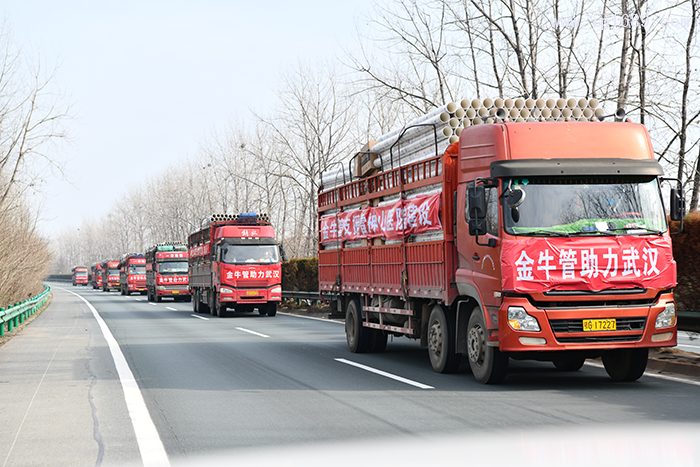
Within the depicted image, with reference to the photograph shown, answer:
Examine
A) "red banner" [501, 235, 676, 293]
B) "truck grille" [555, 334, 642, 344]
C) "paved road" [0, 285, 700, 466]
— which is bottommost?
"paved road" [0, 285, 700, 466]

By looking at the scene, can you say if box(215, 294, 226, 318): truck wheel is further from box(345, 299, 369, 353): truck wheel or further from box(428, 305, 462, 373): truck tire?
box(428, 305, 462, 373): truck tire

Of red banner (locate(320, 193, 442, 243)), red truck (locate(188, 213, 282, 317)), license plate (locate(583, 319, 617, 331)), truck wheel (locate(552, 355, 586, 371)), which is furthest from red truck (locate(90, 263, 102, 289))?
license plate (locate(583, 319, 617, 331))

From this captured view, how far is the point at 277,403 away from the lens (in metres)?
9.07

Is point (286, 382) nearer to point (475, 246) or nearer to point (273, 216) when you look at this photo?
point (475, 246)

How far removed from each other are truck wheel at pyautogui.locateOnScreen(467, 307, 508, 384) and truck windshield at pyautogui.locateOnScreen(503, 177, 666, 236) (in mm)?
1395

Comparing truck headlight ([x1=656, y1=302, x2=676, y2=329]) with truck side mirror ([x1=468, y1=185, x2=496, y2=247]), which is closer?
truck side mirror ([x1=468, y1=185, x2=496, y2=247])

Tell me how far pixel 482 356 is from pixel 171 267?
3696 cm

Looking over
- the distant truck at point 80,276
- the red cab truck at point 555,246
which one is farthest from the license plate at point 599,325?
the distant truck at point 80,276

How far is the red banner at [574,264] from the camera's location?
9203mm

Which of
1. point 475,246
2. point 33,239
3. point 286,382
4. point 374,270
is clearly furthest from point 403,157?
point 33,239

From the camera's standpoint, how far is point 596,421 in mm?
7566

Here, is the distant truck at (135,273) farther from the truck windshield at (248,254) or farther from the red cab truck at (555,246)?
the red cab truck at (555,246)

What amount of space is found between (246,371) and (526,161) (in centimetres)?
545

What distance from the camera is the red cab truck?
9227 millimetres
